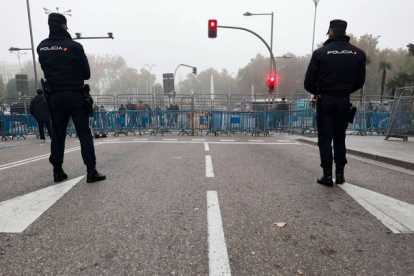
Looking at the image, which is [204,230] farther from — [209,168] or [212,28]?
[212,28]

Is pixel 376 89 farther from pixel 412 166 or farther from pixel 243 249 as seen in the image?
pixel 243 249

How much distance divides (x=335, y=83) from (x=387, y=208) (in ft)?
5.69

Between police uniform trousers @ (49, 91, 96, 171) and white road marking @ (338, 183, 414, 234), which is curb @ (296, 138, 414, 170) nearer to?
white road marking @ (338, 183, 414, 234)

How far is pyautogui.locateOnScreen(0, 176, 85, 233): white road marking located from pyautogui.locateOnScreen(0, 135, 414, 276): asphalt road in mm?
90

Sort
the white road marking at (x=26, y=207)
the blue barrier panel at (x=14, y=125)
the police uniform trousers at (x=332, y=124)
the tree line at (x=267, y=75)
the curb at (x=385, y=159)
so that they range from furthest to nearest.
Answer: the tree line at (x=267, y=75)
the blue barrier panel at (x=14, y=125)
the curb at (x=385, y=159)
the police uniform trousers at (x=332, y=124)
the white road marking at (x=26, y=207)

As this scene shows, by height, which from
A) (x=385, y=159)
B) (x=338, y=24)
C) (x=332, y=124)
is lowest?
(x=385, y=159)

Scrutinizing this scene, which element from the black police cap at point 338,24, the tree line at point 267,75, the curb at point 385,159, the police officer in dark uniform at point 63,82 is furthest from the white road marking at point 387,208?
the tree line at point 267,75

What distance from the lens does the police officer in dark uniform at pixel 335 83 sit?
12.1 feet

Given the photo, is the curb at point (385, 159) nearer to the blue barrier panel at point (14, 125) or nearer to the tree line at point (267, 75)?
the blue barrier panel at point (14, 125)

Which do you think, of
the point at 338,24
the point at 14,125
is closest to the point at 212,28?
the point at 14,125

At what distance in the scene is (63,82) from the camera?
→ 12.0 ft

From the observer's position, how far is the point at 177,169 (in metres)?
4.88

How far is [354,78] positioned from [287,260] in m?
2.92

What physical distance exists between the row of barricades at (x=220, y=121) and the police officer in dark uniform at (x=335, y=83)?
978cm
